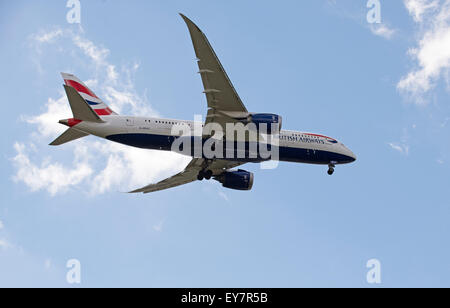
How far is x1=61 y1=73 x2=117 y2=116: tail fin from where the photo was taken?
3684 centimetres

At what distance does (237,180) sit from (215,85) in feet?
39.5

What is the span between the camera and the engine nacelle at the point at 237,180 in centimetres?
4012

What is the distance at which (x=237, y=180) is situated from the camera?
40.2 m

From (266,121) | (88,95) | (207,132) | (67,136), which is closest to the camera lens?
(266,121)

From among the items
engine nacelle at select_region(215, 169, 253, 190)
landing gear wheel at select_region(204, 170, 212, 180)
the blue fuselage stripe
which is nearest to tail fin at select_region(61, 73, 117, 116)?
the blue fuselage stripe

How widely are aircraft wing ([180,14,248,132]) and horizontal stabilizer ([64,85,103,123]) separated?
7066 millimetres

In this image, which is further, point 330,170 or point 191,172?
point 191,172

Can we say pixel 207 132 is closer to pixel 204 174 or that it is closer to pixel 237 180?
pixel 204 174

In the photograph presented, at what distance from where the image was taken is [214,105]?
31.2m

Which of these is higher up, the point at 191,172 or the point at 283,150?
the point at 283,150

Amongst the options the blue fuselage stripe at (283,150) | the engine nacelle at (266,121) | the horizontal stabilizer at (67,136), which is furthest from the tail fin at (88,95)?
the engine nacelle at (266,121)

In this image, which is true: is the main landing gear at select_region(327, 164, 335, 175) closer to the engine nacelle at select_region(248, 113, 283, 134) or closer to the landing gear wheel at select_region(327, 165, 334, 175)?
the landing gear wheel at select_region(327, 165, 334, 175)

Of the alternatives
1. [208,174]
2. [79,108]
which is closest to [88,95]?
[79,108]

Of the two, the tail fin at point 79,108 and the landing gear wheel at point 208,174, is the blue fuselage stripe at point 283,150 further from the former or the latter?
the landing gear wheel at point 208,174
